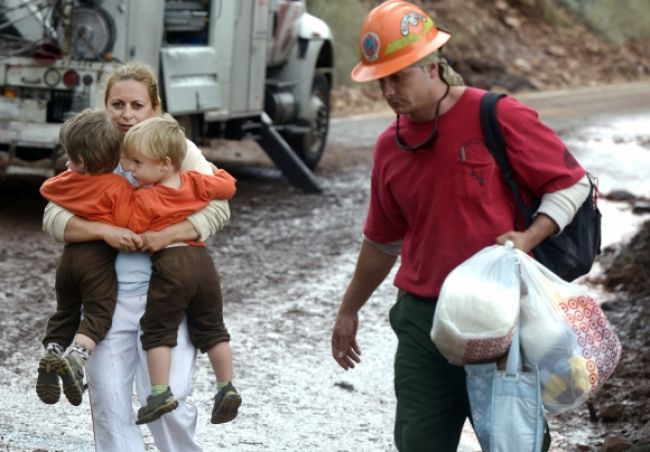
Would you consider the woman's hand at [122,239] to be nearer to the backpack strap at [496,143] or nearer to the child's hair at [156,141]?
the child's hair at [156,141]

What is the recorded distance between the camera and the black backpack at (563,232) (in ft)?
14.3

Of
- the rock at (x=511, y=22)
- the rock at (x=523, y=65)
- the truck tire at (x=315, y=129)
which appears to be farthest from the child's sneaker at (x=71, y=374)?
the rock at (x=511, y=22)

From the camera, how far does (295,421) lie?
21.8ft

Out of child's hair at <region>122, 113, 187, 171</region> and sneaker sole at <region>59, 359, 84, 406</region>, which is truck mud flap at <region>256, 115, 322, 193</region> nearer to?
child's hair at <region>122, 113, 187, 171</region>

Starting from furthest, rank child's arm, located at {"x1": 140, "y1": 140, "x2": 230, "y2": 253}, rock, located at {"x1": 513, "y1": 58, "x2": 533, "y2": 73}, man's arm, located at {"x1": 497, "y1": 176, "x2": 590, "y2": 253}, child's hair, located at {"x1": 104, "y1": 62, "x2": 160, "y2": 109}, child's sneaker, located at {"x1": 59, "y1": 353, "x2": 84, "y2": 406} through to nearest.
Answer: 1. rock, located at {"x1": 513, "y1": 58, "x2": 533, "y2": 73}
2. child's hair, located at {"x1": 104, "y1": 62, "x2": 160, "y2": 109}
3. child's arm, located at {"x1": 140, "y1": 140, "x2": 230, "y2": 253}
4. child's sneaker, located at {"x1": 59, "y1": 353, "x2": 84, "y2": 406}
5. man's arm, located at {"x1": 497, "y1": 176, "x2": 590, "y2": 253}

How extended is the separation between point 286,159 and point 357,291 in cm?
893

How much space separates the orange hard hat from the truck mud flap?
9.16 meters

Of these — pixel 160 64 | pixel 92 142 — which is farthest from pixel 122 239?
pixel 160 64

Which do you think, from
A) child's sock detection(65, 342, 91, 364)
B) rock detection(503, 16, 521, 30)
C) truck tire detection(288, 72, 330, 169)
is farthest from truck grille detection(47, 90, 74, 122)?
rock detection(503, 16, 521, 30)

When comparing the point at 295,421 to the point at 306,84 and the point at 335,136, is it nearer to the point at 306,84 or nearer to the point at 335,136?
the point at 306,84

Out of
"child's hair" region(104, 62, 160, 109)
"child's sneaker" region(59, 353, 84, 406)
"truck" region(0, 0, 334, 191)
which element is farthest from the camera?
"truck" region(0, 0, 334, 191)

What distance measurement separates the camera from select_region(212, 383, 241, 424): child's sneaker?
15.5 feet

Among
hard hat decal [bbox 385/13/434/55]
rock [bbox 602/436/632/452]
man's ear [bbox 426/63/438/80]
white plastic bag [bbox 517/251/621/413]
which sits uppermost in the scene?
hard hat decal [bbox 385/13/434/55]

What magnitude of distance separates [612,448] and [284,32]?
29.9 feet
